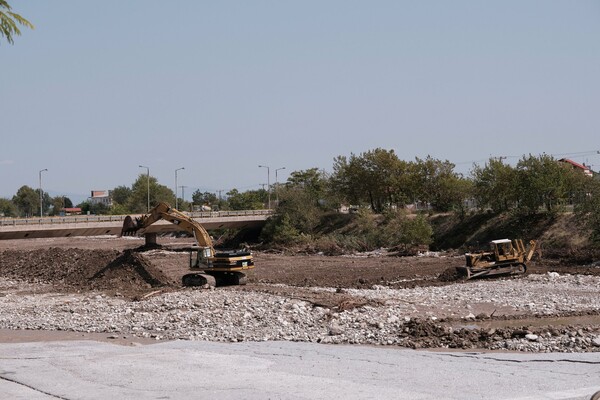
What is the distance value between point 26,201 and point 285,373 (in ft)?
581

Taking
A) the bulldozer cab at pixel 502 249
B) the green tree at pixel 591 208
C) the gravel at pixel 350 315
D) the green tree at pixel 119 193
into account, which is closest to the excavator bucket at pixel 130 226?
the gravel at pixel 350 315

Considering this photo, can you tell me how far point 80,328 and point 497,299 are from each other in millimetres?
15607

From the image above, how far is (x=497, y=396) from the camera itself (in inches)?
530

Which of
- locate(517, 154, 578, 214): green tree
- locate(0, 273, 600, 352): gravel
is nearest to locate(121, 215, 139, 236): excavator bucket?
locate(0, 273, 600, 352): gravel

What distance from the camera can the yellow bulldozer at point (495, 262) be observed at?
37.5 meters

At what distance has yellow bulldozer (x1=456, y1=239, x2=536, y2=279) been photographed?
3750 cm

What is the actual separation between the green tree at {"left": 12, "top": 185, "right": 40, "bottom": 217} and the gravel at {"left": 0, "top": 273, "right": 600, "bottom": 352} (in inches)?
6041

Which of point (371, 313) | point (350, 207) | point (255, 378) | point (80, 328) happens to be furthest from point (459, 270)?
point (350, 207)

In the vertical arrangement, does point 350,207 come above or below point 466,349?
above

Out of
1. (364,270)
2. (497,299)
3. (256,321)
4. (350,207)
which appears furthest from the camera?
(350,207)

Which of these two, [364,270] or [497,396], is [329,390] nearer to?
[497,396]

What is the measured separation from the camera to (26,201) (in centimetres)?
18150

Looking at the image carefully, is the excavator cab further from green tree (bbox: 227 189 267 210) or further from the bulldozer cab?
green tree (bbox: 227 189 267 210)

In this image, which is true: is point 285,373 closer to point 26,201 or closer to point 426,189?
point 426,189
